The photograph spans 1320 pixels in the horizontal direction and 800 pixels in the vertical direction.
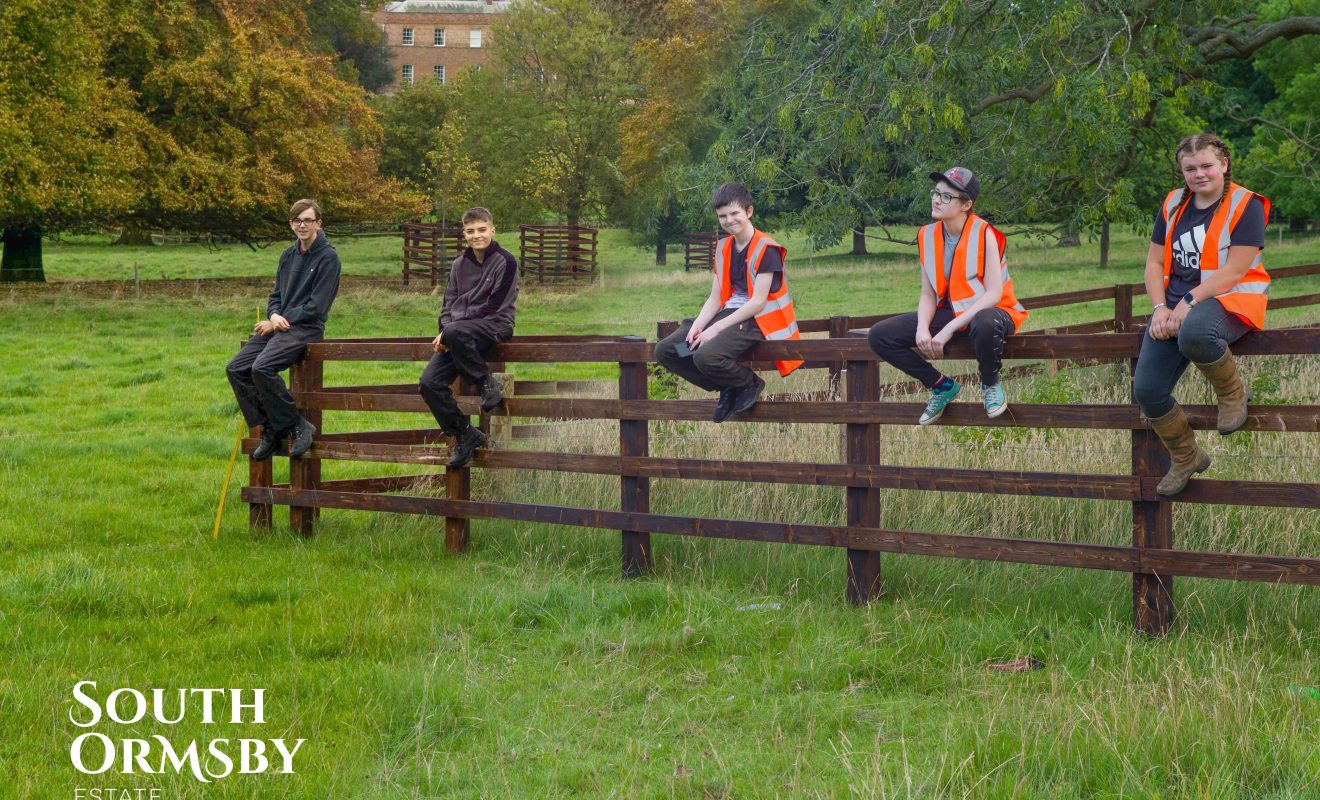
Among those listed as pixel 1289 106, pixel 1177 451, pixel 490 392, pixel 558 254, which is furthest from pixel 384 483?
pixel 1289 106

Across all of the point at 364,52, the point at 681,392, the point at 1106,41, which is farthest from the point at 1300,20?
the point at 364,52

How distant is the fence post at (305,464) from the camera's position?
8.98 meters

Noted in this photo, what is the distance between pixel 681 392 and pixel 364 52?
158ft

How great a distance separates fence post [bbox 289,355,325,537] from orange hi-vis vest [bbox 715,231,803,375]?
3.19 metres

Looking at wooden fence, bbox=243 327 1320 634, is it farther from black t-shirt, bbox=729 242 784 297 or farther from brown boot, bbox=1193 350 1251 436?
black t-shirt, bbox=729 242 784 297

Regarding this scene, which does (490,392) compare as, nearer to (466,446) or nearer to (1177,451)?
(466,446)

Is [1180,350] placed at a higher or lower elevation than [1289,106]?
lower

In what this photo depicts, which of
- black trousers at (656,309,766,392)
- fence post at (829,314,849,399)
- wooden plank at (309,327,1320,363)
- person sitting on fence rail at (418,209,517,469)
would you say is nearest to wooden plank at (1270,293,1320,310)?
fence post at (829,314,849,399)

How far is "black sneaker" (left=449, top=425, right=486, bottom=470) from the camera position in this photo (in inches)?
323

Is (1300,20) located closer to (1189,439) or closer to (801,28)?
Answer: (801,28)

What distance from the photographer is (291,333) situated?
345 inches

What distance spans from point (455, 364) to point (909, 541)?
2.97 meters

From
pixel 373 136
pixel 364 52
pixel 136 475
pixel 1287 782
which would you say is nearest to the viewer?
pixel 1287 782

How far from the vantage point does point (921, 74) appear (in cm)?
1301
